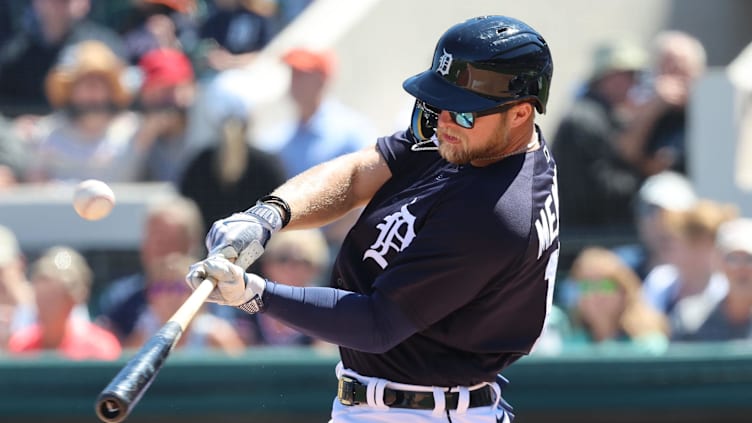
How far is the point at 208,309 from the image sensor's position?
21.5 feet

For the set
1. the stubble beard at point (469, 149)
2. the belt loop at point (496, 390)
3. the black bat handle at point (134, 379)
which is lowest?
the belt loop at point (496, 390)

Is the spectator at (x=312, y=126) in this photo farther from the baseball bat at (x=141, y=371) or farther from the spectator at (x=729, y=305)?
the baseball bat at (x=141, y=371)

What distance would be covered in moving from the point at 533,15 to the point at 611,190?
2.20m

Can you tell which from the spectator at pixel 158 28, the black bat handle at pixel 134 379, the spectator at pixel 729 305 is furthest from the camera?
the spectator at pixel 158 28

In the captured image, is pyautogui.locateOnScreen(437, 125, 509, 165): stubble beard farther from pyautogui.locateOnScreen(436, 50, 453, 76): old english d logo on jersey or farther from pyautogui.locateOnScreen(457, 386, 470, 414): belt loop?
pyautogui.locateOnScreen(457, 386, 470, 414): belt loop

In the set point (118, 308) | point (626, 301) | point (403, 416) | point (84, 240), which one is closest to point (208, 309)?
point (118, 308)

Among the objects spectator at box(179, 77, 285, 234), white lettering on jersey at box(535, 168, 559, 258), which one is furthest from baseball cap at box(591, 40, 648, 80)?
white lettering on jersey at box(535, 168, 559, 258)

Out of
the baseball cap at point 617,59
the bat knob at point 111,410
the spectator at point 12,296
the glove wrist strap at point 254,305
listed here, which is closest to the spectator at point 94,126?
the spectator at point 12,296

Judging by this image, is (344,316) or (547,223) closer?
(344,316)

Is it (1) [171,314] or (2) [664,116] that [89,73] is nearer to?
(1) [171,314]

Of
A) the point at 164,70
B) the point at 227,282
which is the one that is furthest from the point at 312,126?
the point at 227,282

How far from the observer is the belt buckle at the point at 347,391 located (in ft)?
12.1

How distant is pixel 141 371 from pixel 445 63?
121 cm

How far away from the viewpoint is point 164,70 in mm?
7930
